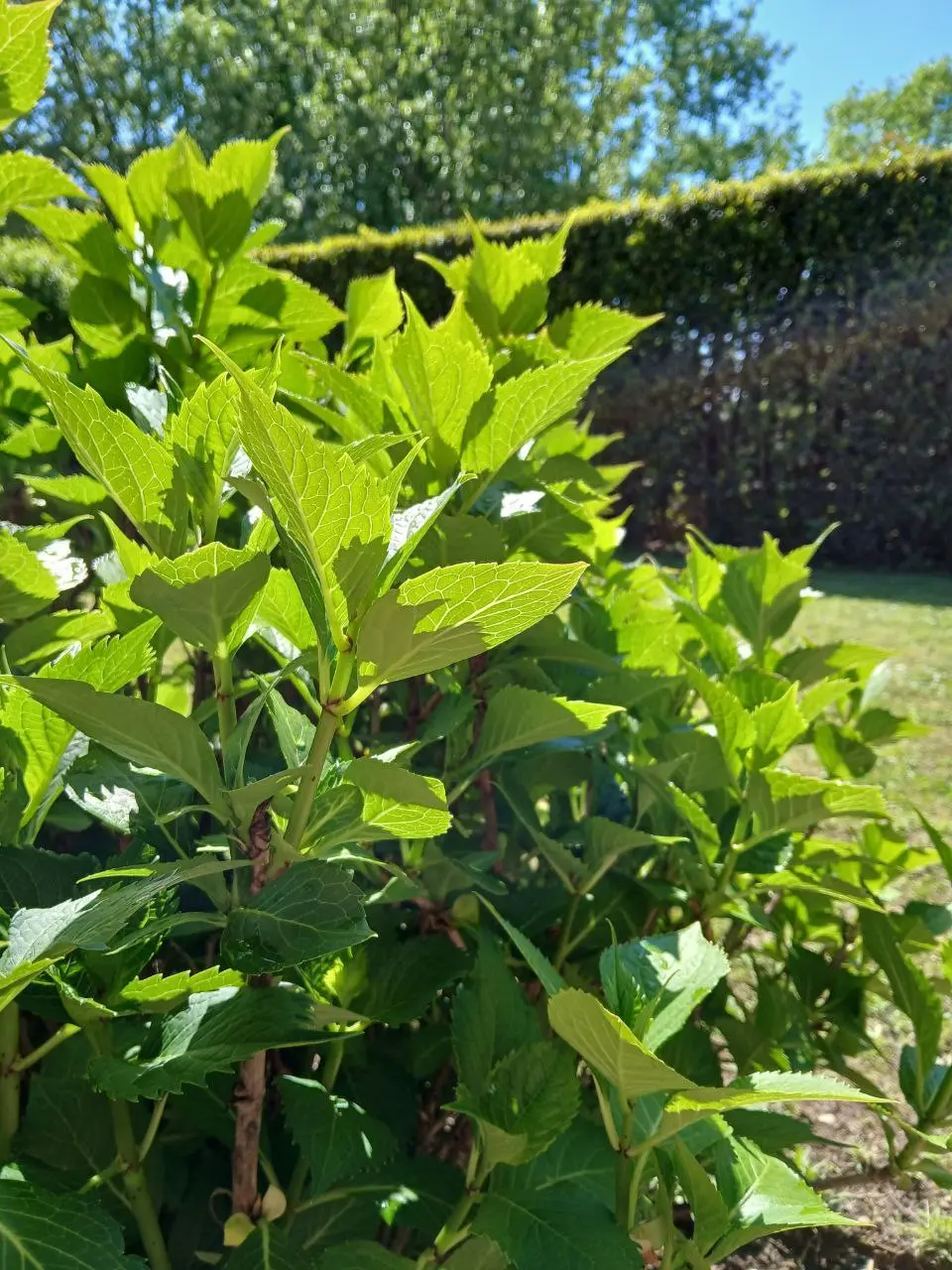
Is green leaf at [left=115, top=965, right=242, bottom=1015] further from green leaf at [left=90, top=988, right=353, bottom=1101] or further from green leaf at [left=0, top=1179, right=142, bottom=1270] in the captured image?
green leaf at [left=0, top=1179, right=142, bottom=1270]

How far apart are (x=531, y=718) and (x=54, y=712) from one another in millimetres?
388

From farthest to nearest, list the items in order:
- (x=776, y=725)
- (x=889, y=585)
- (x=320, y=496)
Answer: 1. (x=889, y=585)
2. (x=776, y=725)
3. (x=320, y=496)

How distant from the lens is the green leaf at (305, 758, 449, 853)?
1.96 ft

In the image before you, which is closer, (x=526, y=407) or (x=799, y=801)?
Result: (x=526, y=407)

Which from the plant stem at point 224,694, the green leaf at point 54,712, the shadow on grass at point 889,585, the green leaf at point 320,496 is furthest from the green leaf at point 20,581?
the shadow on grass at point 889,585

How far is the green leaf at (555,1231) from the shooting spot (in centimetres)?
72

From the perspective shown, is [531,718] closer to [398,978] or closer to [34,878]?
[398,978]

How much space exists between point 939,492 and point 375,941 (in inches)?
351

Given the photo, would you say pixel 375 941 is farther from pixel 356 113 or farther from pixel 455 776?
pixel 356 113

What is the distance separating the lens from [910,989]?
3.68ft

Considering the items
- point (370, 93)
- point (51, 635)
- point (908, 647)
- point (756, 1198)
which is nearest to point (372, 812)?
point (51, 635)

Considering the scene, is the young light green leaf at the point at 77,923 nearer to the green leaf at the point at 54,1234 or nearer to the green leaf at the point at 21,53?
the green leaf at the point at 54,1234

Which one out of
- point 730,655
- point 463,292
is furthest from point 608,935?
point 463,292

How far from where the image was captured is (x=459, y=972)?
94 centimetres
